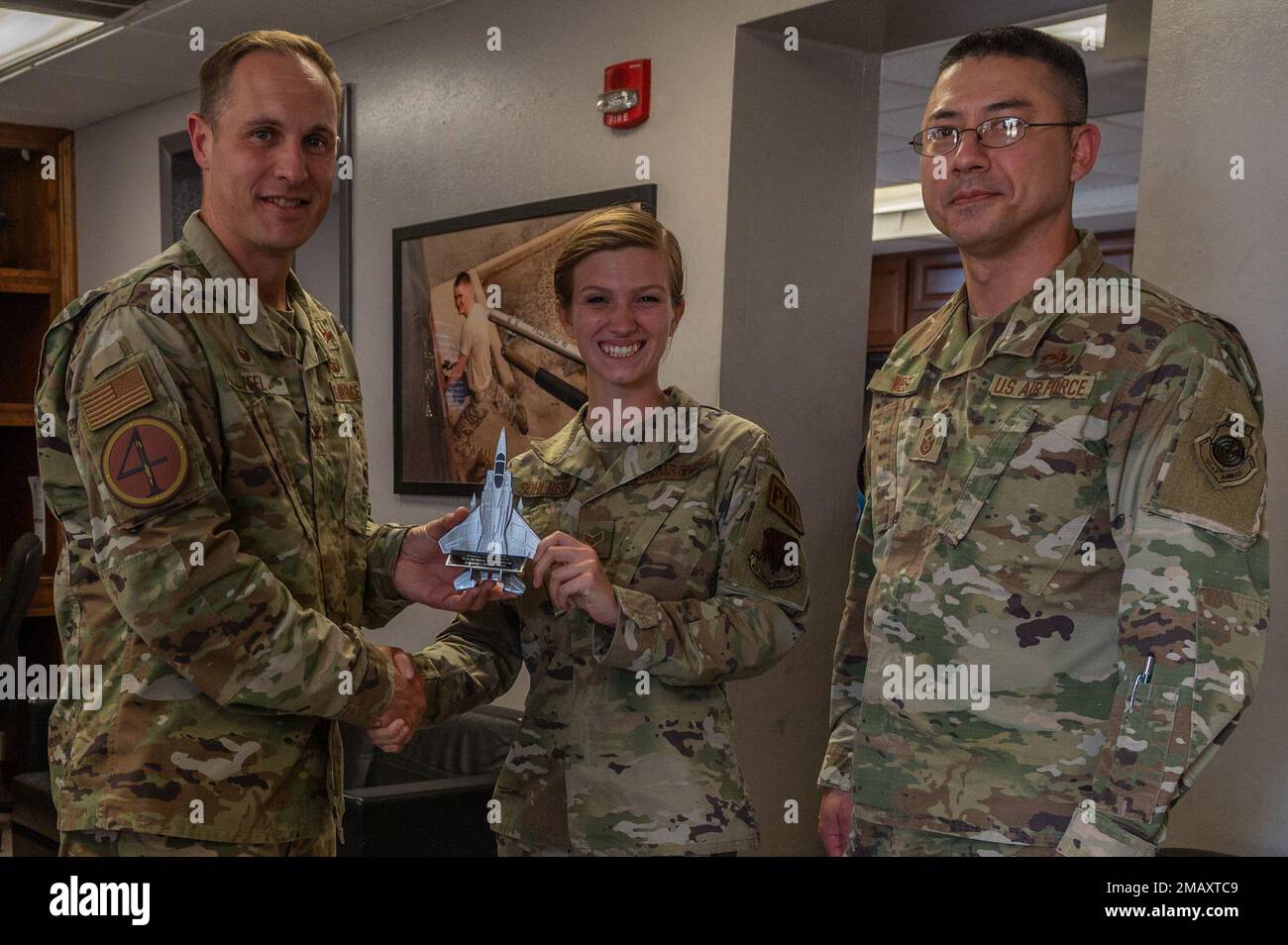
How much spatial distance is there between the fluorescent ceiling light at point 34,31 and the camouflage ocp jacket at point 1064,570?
3.59 meters

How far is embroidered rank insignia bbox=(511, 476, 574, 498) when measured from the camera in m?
1.88

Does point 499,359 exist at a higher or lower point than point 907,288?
lower

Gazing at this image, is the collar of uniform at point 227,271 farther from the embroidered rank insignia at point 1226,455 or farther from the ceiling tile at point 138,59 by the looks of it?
the ceiling tile at point 138,59

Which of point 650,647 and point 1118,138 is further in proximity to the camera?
point 1118,138

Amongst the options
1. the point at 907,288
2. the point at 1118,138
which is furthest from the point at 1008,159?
the point at 907,288

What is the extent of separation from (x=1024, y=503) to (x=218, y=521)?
102 cm

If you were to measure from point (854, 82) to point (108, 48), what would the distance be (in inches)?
108

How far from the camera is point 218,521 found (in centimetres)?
160

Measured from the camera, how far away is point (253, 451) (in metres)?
1.69

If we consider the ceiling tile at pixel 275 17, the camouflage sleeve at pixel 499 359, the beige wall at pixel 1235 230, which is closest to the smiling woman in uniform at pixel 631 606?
the beige wall at pixel 1235 230

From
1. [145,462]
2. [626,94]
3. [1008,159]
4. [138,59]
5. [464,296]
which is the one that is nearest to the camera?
[145,462]

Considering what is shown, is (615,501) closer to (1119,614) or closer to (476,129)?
(1119,614)

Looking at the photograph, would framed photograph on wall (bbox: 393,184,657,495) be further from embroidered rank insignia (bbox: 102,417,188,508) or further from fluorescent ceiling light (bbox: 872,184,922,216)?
fluorescent ceiling light (bbox: 872,184,922,216)

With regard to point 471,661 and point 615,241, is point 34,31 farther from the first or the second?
point 471,661
